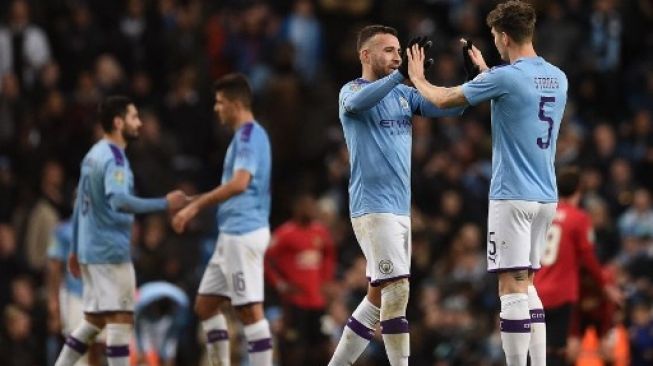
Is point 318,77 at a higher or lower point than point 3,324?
higher

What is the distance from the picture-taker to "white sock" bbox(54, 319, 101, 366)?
15703 mm

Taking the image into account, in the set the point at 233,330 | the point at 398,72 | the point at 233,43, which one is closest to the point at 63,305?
the point at 233,330

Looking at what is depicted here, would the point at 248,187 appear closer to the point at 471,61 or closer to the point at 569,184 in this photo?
the point at 471,61

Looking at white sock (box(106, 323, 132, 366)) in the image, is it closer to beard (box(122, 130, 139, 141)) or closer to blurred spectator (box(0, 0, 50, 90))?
beard (box(122, 130, 139, 141))

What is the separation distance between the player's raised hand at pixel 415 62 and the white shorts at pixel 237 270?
3.18 metres

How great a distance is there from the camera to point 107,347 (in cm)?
1551

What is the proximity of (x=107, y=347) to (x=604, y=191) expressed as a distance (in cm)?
920

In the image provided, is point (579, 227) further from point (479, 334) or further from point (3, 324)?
point (3, 324)

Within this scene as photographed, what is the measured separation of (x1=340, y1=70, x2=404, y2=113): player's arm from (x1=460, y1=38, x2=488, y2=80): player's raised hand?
0.87 metres

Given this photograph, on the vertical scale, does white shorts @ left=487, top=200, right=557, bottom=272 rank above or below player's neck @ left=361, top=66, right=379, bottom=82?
below

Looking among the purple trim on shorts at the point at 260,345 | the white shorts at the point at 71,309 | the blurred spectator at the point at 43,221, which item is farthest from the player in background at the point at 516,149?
the blurred spectator at the point at 43,221

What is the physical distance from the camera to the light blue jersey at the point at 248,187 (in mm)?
15516

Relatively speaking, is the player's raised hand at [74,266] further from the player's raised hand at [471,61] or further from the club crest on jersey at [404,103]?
the player's raised hand at [471,61]

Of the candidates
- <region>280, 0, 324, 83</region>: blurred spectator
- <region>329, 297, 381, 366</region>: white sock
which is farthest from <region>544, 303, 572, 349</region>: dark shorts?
<region>280, 0, 324, 83</region>: blurred spectator
